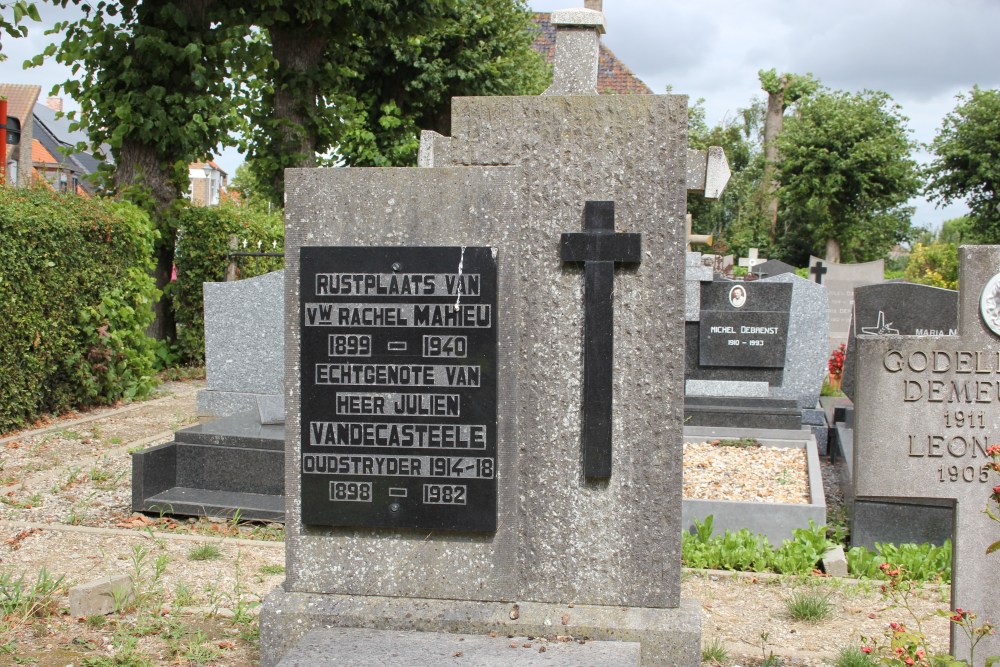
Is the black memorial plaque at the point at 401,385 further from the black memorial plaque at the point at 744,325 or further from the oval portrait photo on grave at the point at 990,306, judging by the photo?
the black memorial plaque at the point at 744,325

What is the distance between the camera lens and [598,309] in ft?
10.4

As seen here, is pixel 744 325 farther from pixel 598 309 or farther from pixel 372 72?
pixel 372 72

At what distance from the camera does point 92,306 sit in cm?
1009

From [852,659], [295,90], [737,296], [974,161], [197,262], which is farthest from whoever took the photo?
[974,161]

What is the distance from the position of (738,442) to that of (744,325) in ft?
8.07

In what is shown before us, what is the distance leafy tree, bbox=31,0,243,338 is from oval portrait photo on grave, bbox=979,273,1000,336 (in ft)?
33.8

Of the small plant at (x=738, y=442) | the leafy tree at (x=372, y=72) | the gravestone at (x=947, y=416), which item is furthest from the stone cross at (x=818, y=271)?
the gravestone at (x=947, y=416)

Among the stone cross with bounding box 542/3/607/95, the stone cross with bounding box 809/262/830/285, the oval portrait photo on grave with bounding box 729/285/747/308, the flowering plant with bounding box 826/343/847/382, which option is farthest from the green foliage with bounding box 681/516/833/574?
the stone cross with bounding box 809/262/830/285

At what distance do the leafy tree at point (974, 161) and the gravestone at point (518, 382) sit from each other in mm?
34536

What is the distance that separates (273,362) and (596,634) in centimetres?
631

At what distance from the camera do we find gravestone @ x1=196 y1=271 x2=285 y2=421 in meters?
9.04

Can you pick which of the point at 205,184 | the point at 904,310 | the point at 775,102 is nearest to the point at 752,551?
the point at 904,310

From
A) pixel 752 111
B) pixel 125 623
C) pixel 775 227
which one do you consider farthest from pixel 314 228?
pixel 752 111

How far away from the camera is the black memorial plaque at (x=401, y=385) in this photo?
3205mm
